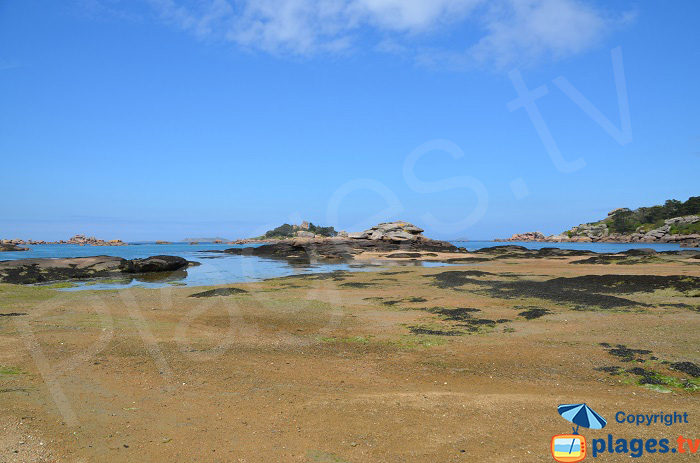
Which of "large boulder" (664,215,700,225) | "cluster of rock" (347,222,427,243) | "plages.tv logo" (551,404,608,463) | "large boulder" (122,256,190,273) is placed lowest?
"plages.tv logo" (551,404,608,463)

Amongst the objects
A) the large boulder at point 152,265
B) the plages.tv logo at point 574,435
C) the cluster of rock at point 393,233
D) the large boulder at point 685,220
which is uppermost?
the large boulder at point 685,220

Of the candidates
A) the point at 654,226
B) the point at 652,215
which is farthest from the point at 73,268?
the point at 652,215

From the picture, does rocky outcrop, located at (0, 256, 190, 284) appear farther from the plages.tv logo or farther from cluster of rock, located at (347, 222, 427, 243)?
cluster of rock, located at (347, 222, 427, 243)

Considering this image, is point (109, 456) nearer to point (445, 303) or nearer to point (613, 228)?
point (445, 303)

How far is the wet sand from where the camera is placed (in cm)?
530

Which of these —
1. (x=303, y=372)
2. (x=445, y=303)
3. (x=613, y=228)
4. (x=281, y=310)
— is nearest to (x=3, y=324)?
(x=281, y=310)

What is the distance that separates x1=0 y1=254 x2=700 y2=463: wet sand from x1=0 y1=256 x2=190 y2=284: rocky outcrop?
18.3 m

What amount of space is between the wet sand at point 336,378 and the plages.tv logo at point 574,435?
15 cm

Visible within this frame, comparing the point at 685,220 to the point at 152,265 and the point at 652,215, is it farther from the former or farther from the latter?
the point at 152,265

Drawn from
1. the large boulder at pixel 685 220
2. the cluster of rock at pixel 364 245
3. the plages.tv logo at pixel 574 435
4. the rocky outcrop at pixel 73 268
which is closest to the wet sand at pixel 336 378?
the plages.tv logo at pixel 574 435

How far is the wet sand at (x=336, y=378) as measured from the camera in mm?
5305

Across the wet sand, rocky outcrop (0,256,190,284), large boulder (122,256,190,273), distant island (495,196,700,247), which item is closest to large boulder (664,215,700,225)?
distant island (495,196,700,247)

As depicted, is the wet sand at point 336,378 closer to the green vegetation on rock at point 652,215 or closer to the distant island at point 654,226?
the distant island at point 654,226

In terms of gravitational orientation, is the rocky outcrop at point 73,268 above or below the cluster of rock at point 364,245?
below
